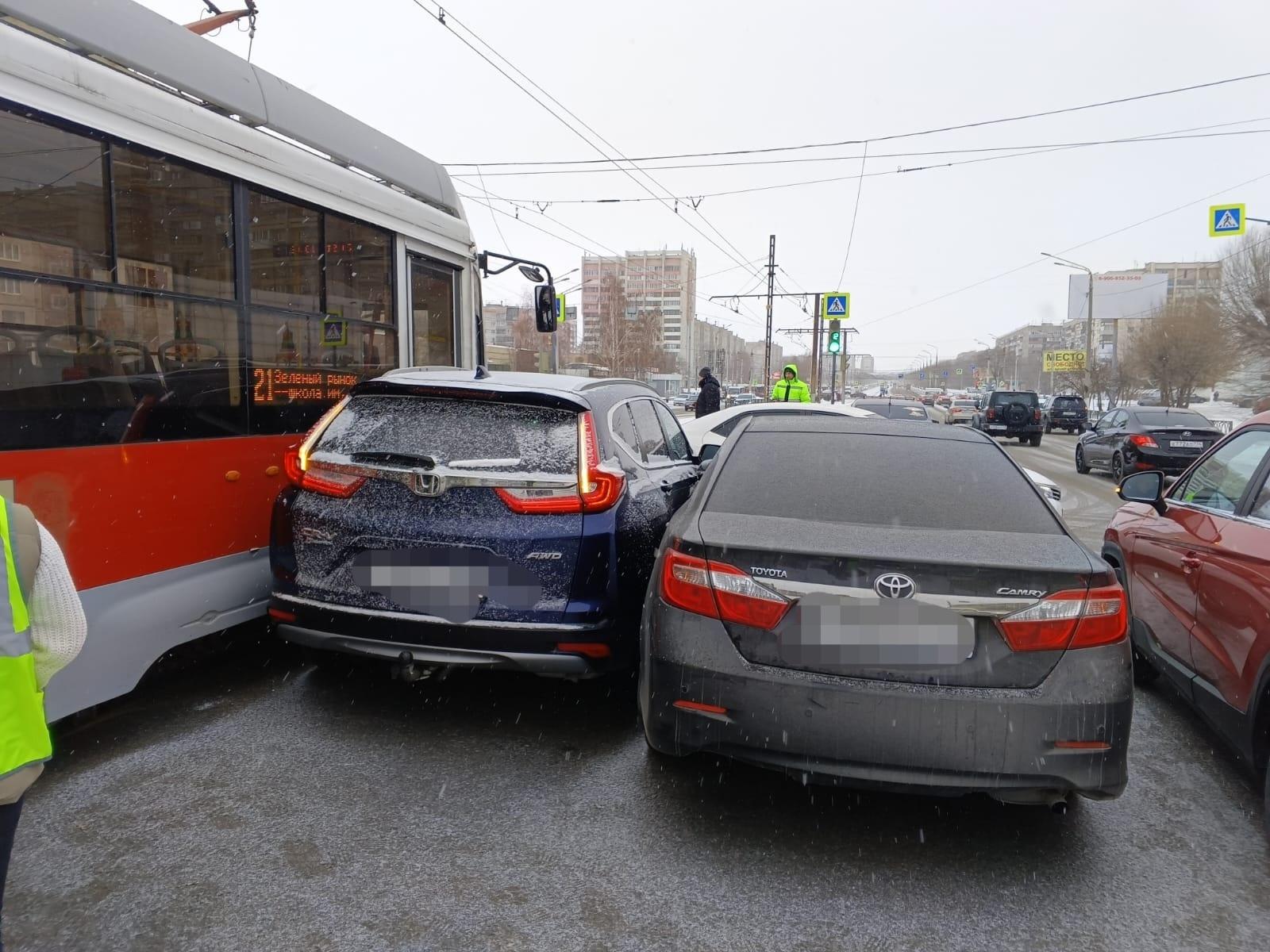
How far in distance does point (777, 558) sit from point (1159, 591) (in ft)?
8.25

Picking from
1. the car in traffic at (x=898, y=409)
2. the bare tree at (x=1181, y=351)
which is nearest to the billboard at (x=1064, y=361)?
the bare tree at (x=1181, y=351)

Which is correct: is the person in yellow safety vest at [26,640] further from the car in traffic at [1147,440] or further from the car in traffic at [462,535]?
the car in traffic at [1147,440]

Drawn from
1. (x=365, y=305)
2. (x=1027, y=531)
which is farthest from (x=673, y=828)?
(x=365, y=305)

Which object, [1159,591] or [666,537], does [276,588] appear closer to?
[666,537]

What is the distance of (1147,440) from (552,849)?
664 inches

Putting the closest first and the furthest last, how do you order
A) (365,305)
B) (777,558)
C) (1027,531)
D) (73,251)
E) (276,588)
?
(777,558) → (1027,531) → (73,251) → (276,588) → (365,305)

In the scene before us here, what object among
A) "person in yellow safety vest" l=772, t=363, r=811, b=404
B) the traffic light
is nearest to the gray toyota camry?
"person in yellow safety vest" l=772, t=363, r=811, b=404

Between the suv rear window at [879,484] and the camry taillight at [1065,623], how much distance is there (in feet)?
1.24

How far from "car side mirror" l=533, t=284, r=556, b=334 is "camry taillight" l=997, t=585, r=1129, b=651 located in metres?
5.72

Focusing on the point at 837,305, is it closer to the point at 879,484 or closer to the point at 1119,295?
the point at 879,484

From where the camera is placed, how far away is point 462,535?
11.5ft

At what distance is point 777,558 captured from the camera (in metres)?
2.71

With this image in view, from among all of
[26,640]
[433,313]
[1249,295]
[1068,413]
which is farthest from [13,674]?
[1068,413]

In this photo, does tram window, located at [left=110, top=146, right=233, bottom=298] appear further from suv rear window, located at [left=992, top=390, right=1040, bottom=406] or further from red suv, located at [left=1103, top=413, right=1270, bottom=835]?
suv rear window, located at [left=992, top=390, right=1040, bottom=406]
